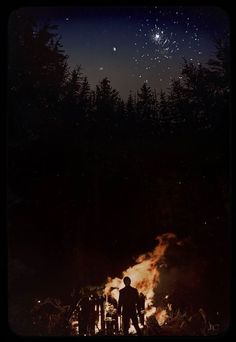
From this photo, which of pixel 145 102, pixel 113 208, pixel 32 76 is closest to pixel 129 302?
pixel 113 208

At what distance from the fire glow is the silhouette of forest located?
5 centimetres

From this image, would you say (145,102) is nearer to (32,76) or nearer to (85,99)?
(85,99)

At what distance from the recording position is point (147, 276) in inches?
82.7

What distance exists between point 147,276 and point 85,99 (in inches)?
37.8

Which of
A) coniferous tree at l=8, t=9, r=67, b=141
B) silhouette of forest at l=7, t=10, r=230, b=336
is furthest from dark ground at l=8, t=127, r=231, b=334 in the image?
coniferous tree at l=8, t=9, r=67, b=141

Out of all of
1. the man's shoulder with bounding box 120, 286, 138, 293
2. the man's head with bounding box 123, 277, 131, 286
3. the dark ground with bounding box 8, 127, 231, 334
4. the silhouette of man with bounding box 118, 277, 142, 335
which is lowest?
the silhouette of man with bounding box 118, 277, 142, 335

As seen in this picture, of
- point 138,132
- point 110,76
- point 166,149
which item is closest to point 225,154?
point 166,149

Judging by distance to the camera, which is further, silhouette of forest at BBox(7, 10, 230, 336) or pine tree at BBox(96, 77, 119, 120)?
pine tree at BBox(96, 77, 119, 120)

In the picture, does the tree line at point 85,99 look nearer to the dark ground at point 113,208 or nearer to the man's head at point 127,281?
the dark ground at point 113,208

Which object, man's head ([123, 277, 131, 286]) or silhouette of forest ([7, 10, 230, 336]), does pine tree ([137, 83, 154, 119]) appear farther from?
man's head ([123, 277, 131, 286])

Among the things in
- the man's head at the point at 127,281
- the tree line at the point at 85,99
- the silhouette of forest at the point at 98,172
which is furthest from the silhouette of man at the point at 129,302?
the tree line at the point at 85,99

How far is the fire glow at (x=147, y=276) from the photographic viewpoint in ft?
6.87

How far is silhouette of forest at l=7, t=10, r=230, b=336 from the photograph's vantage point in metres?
2.07

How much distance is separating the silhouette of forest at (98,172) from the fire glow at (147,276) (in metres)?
0.05
